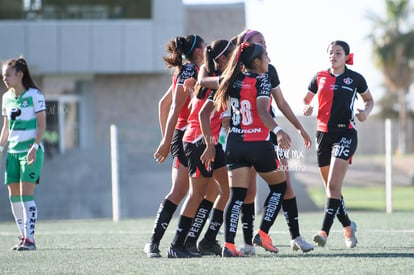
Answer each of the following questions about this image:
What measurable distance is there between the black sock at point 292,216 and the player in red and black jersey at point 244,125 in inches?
29.0

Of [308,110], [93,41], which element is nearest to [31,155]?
[308,110]

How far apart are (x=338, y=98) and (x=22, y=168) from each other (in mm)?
3456

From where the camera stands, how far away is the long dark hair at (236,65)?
7.22 meters

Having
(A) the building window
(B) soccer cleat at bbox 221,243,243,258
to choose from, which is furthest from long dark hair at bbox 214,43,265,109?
(A) the building window

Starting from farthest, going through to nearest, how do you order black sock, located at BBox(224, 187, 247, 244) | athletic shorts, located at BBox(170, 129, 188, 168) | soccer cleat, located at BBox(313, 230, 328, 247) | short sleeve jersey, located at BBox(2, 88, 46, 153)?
short sleeve jersey, located at BBox(2, 88, 46, 153) → soccer cleat, located at BBox(313, 230, 328, 247) → athletic shorts, located at BBox(170, 129, 188, 168) → black sock, located at BBox(224, 187, 247, 244)

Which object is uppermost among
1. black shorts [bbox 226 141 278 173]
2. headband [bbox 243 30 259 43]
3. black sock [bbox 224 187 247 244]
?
headband [bbox 243 30 259 43]

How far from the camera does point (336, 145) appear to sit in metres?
8.48

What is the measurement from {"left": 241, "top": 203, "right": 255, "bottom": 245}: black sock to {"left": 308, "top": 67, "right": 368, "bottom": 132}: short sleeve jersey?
1305 millimetres

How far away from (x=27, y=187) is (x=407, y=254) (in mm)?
4094

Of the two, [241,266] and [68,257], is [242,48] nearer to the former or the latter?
[241,266]

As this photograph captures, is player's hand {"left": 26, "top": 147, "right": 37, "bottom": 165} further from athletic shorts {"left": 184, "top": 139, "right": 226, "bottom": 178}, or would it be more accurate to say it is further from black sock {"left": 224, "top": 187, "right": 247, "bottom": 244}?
black sock {"left": 224, "top": 187, "right": 247, "bottom": 244}

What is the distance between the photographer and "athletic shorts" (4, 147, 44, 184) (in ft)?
29.5

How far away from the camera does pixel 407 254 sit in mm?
7387

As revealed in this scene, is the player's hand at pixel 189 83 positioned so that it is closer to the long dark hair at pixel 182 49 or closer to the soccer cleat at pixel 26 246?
the long dark hair at pixel 182 49
